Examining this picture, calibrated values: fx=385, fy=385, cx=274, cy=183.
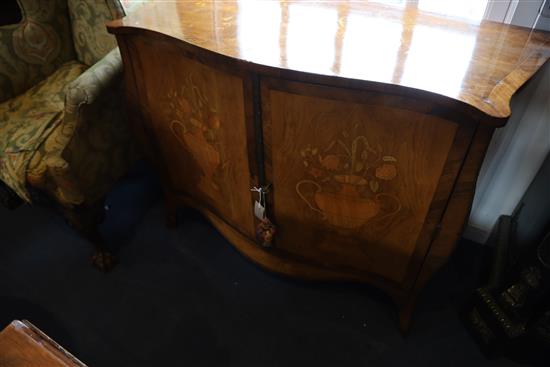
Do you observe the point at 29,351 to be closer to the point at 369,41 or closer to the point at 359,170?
the point at 359,170

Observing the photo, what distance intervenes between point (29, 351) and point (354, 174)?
689 millimetres

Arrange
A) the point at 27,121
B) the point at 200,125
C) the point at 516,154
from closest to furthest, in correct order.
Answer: the point at 200,125
the point at 516,154
the point at 27,121

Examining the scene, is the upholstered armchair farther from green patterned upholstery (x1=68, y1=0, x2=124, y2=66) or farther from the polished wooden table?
the polished wooden table

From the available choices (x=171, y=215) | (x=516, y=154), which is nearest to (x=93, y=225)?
(x=171, y=215)

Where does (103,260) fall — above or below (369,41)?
below

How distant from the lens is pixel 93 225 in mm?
1314

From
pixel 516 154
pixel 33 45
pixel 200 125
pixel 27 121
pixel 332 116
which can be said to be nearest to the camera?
pixel 332 116

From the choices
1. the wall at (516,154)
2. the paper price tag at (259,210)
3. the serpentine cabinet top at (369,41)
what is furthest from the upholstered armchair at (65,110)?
the wall at (516,154)

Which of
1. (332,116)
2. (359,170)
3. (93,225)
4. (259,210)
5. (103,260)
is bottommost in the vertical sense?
(103,260)

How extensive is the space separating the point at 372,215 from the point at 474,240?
2.44 ft

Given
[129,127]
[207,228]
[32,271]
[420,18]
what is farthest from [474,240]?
[32,271]

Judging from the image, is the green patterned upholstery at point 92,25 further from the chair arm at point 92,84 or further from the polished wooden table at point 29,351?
the polished wooden table at point 29,351

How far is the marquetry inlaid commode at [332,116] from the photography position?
0.72m

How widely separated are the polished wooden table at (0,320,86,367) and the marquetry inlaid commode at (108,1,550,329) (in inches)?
22.3
